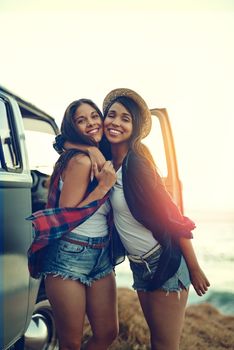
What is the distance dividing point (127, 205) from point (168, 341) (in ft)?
2.33

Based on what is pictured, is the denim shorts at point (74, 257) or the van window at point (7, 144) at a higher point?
the van window at point (7, 144)

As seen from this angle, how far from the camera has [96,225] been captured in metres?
2.07

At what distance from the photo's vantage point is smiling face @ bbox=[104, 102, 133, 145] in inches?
85.8

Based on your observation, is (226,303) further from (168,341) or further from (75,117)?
(75,117)

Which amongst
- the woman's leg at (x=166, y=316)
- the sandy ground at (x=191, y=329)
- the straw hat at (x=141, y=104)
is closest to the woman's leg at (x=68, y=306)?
the woman's leg at (x=166, y=316)

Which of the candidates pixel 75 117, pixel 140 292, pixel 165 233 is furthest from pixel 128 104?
pixel 140 292

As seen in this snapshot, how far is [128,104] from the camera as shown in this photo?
2.20 m

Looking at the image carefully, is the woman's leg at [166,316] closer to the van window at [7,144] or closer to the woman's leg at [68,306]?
the woman's leg at [68,306]

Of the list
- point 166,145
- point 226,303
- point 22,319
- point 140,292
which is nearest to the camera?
point 140,292

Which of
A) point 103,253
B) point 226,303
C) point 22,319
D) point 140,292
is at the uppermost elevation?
point 103,253

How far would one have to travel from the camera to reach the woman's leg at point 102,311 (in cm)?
213

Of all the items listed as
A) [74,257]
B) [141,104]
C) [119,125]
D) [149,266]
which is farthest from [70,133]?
[149,266]

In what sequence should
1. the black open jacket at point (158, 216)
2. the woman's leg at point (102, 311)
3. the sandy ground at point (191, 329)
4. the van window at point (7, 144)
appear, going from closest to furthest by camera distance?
the black open jacket at point (158, 216) < the woman's leg at point (102, 311) < the van window at point (7, 144) < the sandy ground at point (191, 329)

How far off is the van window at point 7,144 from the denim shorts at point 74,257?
0.61 metres
